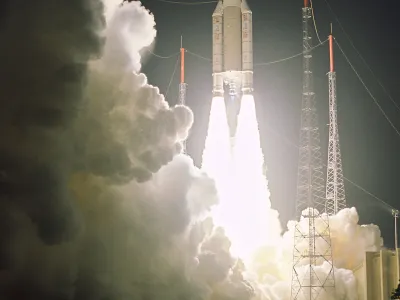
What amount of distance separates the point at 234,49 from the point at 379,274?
1139 centimetres

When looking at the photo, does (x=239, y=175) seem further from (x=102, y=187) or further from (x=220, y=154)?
(x=102, y=187)

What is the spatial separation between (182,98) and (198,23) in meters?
7.29

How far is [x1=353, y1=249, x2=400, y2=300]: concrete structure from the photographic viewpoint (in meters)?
35.2

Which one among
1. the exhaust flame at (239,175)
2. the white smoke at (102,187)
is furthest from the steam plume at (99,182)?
the exhaust flame at (239,175)

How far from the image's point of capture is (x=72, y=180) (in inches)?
1049

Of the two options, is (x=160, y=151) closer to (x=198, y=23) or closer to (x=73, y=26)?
(x=73, y=26)

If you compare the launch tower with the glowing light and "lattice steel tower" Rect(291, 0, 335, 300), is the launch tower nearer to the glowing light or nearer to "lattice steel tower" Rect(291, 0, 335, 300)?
the glowing light

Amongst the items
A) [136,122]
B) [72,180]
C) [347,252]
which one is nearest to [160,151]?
[136,122]

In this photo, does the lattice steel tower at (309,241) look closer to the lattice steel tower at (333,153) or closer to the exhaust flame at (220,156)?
the lattice steel tower at (333,153)

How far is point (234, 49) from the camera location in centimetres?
3847

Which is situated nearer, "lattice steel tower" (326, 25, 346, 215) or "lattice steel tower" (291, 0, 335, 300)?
"lattice steel tower" (291, 0, 335, 300)

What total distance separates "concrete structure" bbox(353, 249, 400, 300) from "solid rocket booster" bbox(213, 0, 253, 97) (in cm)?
893

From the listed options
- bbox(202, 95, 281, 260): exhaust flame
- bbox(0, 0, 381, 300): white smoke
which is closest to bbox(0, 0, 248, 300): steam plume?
bbox(0, 0, 381, 300): white smoke

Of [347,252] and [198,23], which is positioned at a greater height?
[198,23]
